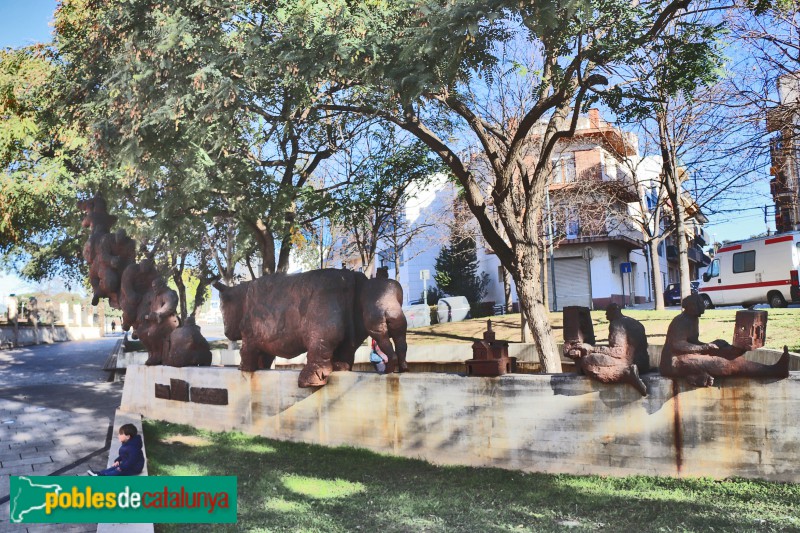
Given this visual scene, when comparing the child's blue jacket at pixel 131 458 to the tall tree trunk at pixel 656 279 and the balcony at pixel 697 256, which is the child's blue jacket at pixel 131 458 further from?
the balcony at pixel 697 256

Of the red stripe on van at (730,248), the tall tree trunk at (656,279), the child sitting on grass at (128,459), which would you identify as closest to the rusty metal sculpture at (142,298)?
the child sitting on grass at (128,459)

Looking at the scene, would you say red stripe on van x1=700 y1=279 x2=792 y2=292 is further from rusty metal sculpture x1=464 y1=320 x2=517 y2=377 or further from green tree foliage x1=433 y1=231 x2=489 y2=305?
rusty metal sculpture x1=464 y1=320 x2=517 y2=377

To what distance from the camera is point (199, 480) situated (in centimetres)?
520

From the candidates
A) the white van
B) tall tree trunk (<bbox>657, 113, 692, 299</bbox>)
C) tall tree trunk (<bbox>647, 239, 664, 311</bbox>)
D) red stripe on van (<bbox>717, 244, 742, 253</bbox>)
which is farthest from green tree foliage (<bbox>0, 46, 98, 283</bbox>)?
red stripe on van (<bbox>717, 244, 742, 253</bbox>)

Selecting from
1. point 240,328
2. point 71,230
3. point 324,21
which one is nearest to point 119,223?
point 71,230

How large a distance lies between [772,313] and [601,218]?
9860 mm

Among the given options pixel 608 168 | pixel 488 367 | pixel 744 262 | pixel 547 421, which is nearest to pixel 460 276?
pixel 608 168

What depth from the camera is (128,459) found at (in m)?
6.21

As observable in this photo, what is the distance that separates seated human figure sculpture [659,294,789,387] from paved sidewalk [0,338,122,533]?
5480 mm

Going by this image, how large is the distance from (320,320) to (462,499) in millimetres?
3293

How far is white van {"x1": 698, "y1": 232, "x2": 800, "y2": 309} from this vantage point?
21312mm

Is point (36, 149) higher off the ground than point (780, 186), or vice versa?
point (36, 149)

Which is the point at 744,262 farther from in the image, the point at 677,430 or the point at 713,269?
the point at 677,430

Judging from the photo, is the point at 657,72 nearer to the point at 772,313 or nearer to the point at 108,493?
the point at 772,313
